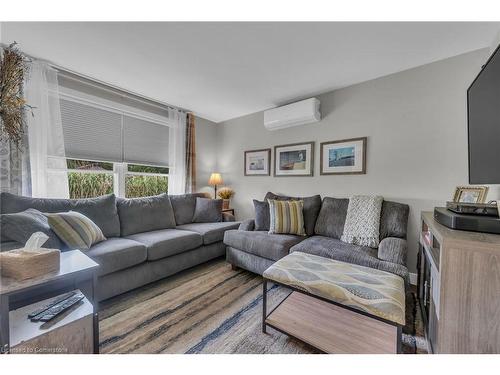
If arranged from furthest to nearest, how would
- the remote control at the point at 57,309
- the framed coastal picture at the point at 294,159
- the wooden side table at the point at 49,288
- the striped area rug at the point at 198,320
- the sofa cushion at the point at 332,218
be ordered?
the framed coastal picture at the point at 294,159
the sofa cushion at the point at 332,218
the striped area rug at the point at 198,320
the remote control at the point at 57,309
the wooden side table at the point at 49,288

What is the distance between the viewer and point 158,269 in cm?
198

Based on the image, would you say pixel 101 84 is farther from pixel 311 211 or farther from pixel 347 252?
pixel 347 252

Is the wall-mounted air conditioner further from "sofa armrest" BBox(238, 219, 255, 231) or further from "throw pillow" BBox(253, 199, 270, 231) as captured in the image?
"sofa armrest" BBox(238, 219, 255, 231)

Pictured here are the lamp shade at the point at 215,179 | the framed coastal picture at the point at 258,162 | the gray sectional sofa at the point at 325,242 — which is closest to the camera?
the gray sectional sofa at the point at 325,242

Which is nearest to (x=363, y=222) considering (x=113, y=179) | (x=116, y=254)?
(x=116, y=254)

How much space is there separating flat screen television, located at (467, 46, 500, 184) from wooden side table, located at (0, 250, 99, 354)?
220 centimetres

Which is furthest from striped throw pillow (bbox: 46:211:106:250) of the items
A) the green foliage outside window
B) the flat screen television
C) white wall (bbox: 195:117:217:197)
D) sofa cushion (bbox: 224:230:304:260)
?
the flat screen television

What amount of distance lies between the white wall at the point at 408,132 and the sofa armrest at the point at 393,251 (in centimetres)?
63

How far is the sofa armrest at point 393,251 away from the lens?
1556 millimetres

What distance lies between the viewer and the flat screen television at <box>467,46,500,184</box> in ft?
3.22

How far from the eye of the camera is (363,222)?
2014 millimetres

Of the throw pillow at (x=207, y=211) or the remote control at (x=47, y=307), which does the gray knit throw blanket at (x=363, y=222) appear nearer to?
the throw pillow at (x=207, y=211)

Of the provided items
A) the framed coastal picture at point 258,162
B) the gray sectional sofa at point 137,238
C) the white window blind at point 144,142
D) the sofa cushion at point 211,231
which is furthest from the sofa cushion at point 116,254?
the framed coastal picture at point 258,162

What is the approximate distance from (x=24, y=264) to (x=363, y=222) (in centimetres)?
246
